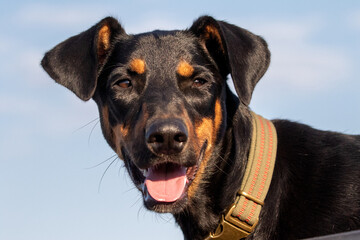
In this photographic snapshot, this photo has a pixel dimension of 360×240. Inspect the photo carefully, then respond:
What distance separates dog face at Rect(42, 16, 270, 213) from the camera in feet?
13.3

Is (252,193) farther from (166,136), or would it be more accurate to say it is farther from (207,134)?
(166,136)

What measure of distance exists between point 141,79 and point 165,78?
0.24 meters

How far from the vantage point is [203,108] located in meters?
4.39

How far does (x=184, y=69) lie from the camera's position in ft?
14.9

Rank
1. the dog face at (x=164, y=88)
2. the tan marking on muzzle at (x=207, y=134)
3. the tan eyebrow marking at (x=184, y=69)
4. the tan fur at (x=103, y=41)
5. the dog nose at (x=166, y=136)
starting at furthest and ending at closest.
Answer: the tan fur at (x=103, y=41) → the tan eyebrow marking at (x=184, y=69) → the tan marking on muzzle at (x=207, y=134) → the dog face at (x=164, y=88) → the dog nose at (x=166, y=136)

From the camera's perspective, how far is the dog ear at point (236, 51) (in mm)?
4387

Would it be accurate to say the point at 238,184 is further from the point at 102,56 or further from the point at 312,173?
the point at 102,56

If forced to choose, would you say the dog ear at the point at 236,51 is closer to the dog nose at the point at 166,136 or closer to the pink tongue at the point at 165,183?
the dog nose at the point at 166,136

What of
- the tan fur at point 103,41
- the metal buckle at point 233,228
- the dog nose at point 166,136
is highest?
the tan fur at point 103,41

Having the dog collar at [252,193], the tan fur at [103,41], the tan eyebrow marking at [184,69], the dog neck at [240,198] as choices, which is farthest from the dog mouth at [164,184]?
the tan fur at [103,41]

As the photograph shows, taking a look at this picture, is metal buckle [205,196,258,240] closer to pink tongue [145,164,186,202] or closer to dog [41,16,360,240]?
dog [41,16,360,240]

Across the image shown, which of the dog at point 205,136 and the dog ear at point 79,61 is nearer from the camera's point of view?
the dog at point 205,136

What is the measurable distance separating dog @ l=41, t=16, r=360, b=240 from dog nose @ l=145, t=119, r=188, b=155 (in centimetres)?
1

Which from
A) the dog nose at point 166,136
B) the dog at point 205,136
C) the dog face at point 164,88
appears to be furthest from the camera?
the dog at point 205,136
